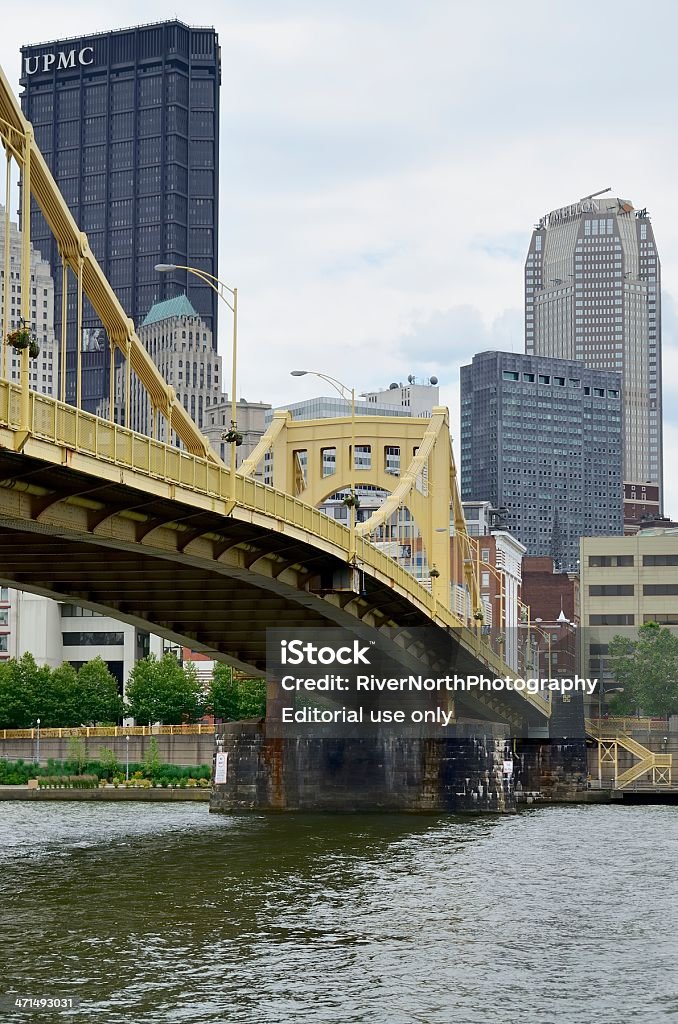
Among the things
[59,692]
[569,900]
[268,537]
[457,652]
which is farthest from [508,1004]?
[59,692]

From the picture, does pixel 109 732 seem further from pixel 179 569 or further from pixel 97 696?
pixel 179 569

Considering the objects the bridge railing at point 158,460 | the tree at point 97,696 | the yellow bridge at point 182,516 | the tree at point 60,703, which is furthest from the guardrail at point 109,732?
the bridge railing at point 158,460

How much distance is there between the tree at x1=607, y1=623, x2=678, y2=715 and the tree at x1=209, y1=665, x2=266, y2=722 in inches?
1181

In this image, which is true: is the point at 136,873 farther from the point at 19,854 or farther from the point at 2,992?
the point at 2,992

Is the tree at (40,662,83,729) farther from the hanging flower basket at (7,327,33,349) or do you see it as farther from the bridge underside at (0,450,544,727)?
the hanging flower basket at (7,327,33,349)

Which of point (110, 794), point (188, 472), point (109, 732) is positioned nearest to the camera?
point (188, 472)

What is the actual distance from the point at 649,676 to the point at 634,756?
26985mm

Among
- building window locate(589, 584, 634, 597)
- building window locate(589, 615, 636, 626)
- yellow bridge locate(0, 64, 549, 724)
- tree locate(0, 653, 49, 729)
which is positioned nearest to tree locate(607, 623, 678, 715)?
building window locate(589, 615, 636, 626)

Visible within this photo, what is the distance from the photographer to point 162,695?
413 feet

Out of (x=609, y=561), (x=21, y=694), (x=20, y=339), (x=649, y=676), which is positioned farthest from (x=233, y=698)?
(x=20, y=339)

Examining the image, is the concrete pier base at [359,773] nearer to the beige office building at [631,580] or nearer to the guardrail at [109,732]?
the guardrail at [109,732]

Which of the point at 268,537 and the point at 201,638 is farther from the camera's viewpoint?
the point at 201,638

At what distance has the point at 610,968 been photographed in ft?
112

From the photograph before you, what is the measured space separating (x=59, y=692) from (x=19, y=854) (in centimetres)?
6944
